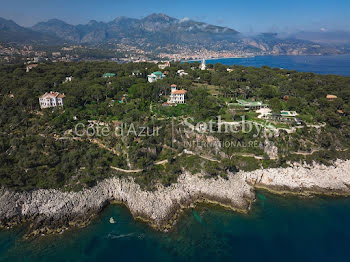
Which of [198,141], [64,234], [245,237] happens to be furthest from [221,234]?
[64,234]

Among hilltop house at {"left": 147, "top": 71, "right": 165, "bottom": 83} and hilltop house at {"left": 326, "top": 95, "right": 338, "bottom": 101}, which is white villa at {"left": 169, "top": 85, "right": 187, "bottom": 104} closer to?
hilltop house at {"left": 147, "top": 71, "right": 165, "bottom": 83}

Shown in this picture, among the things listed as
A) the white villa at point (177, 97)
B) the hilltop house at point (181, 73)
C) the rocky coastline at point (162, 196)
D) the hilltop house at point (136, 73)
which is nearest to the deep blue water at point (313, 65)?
the hilltop house at point (181, 73)

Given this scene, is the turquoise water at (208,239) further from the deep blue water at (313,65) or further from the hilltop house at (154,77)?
the deep blue water at (313,65)

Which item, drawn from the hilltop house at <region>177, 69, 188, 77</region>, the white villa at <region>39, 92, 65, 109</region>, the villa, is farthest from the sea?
the hilltop house at <region>177, 69, 188, 77</region>

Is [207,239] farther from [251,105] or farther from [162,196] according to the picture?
[251,105]

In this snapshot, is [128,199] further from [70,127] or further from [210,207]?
[70,127]

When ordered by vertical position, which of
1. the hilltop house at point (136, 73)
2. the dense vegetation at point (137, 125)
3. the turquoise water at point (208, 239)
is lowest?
the turquoise water at point (208, 239)
